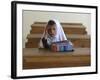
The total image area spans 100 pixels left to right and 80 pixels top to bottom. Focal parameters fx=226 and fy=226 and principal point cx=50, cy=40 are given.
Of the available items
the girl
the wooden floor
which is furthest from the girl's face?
the wooden floor

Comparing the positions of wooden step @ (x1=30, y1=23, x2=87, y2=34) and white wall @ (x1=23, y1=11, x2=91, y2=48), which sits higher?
white wall @ (x1=23, y1=11, x2=91, y2=48)

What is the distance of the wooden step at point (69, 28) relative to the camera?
162 centimetres

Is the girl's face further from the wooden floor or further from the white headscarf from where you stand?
the wooden floor

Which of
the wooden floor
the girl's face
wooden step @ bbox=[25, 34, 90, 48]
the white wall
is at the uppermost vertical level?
the white wall

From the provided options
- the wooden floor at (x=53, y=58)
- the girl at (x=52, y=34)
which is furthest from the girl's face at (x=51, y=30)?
the wooden floor at (x=53, y=58)

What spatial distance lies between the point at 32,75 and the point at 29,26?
0.35 meters

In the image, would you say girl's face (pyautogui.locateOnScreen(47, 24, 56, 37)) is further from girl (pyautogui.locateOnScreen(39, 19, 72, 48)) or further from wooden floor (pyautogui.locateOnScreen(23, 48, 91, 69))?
wooden floor (pyautogui.locateOnScreen(23, 48, 91, 69))

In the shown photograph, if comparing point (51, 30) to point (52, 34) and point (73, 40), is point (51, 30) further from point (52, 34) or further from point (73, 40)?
point (73, 40)

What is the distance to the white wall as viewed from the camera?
5.20 ft

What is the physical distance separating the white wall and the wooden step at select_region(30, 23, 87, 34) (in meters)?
0.03

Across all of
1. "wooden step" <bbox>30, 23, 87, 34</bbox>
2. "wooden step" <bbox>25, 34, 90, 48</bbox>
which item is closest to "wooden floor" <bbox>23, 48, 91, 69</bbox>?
"wooden step" <bbox>25, 34, 90, 48</bbox>

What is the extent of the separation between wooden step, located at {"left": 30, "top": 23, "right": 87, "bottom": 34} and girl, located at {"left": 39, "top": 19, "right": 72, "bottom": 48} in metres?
0.03

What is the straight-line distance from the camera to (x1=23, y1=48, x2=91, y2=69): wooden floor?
1.59 metres

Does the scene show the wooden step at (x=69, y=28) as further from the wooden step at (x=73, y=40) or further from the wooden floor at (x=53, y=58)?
the wooden floor at (x=53, y=58)
